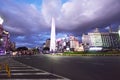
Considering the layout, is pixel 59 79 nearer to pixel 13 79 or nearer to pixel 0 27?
pixel 13 79

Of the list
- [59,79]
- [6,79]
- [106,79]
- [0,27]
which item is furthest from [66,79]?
[0,27]

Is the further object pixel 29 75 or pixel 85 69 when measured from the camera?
pixel 85 69

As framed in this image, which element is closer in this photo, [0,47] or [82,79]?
[82,79]

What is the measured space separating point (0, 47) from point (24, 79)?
534 ft

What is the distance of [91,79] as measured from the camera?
1366 cm

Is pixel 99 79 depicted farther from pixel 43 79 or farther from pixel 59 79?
pixel 43 79

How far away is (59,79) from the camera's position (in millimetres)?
13688

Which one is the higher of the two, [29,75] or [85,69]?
[85,69]

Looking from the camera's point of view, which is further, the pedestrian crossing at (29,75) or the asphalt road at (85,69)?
the asphalt road at (85,69)

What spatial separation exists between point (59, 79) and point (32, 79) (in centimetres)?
153

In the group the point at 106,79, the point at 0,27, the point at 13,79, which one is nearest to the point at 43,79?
the point at 13,79

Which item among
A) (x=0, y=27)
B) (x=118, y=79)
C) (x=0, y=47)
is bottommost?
(x=118, y=79)

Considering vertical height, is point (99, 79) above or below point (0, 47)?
below

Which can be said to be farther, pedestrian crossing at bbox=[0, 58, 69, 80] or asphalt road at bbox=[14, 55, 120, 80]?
asphalt road at bbox=[14, 55, 120, 80]
